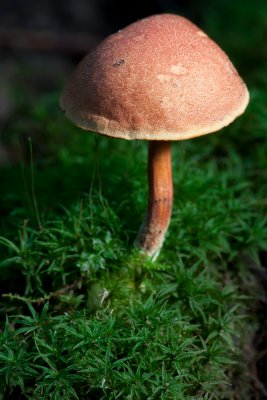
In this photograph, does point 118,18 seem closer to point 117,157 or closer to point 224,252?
point 117,157

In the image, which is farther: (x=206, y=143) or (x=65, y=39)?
(x=65, y=39)

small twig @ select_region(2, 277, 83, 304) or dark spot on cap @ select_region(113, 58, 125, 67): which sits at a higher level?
dark spot on cap @ select_region(113, 58, 125, 67)

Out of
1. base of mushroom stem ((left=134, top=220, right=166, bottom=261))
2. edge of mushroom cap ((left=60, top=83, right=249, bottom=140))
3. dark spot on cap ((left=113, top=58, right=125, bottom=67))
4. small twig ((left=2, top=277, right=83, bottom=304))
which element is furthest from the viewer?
base of mushroom stem ((left=134, top=220, right=166, bottom=261))

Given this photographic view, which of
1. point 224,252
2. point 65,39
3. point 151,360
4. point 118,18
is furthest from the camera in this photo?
point 118,18

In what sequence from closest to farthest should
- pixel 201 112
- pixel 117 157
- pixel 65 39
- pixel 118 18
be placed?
pixel 201 112, pixel 117 157, pixel 65 39, pixel 118 18

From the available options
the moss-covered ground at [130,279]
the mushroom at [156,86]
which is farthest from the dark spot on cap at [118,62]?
the moss-covered ground at [130,279]

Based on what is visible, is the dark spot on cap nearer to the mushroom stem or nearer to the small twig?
the mushroom stem

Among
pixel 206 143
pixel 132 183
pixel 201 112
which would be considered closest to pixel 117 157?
pixel 132 183

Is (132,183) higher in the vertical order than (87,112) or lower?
lower

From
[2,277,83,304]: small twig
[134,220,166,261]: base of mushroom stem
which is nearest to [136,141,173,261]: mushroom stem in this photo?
[134,220,166,261]: base of mushroom stem
